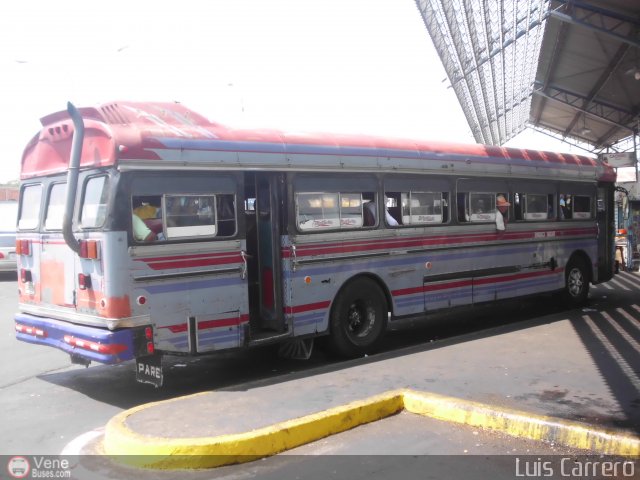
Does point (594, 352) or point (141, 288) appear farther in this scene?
point (594, 352)

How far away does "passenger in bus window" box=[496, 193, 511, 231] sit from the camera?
10273 mm

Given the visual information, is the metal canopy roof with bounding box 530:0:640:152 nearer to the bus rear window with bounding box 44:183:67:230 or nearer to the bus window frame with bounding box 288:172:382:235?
the bus window frame with bounding box 288:172:382:235

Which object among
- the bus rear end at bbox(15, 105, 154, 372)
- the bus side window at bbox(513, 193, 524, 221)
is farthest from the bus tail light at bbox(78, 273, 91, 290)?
the bus side window at bbox(513, 193, 524, 221)

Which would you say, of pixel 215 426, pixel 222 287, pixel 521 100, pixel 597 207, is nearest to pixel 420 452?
pixel 215 426

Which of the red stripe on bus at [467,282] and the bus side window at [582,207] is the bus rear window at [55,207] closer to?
the red stripe on bus at [467,282]

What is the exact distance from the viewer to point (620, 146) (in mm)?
43469

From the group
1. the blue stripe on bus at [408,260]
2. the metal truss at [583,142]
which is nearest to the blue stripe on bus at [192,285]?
the blue stripe on bus at [408,260]

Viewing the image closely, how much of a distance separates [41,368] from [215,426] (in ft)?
14.3

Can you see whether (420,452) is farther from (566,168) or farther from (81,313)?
(566,168)

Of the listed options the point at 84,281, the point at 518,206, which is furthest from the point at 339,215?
the point at 518,206

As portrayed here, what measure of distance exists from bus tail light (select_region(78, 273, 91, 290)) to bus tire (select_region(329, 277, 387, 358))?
305 cm

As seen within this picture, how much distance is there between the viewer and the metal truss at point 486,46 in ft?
52.3

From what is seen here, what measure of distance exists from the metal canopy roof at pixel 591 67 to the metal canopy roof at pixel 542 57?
0.10 feet

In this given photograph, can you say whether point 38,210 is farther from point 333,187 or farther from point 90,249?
point 333,187
